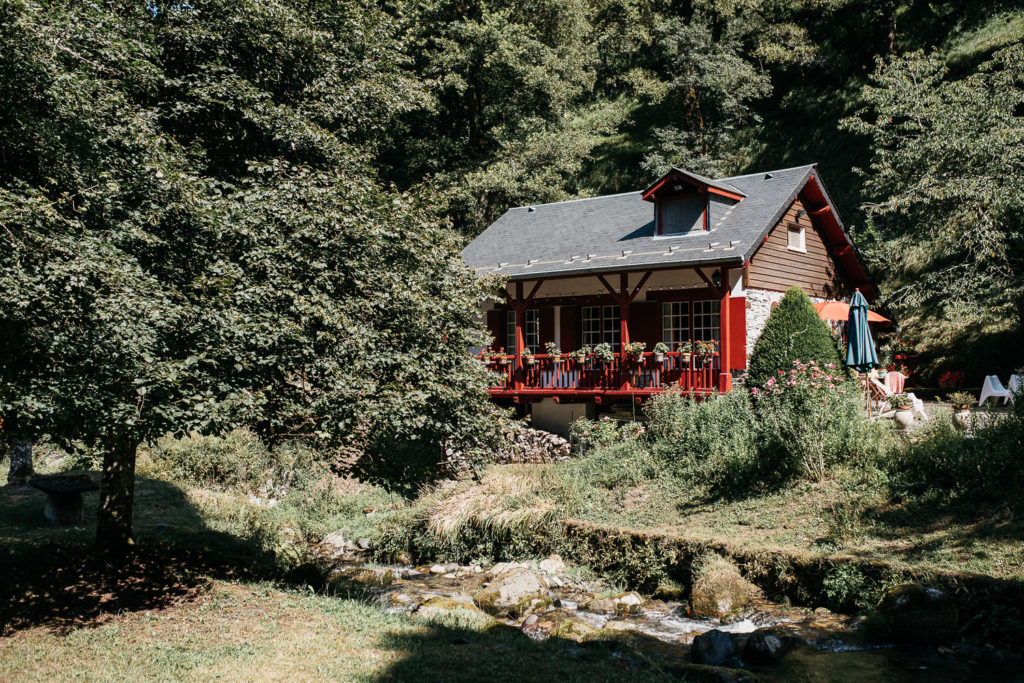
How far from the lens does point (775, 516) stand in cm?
1159

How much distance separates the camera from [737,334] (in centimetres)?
1677

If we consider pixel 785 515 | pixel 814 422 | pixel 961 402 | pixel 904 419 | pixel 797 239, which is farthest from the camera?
pixel 797 239

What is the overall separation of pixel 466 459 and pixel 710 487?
508cm

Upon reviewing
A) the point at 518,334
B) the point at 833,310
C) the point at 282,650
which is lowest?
the point at 282,650

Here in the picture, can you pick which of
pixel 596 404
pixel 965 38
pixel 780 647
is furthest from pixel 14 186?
pixel 965 38

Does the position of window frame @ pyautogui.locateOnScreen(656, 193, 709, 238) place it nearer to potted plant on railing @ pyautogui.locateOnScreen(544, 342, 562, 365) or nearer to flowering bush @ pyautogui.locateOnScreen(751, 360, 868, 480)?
potted plant on railing @ pyautogui.locateOnScreen(544, 342, 562, 365)

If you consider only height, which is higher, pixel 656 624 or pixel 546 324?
pixel 546 324

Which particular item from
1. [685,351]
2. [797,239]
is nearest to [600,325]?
[685,351]

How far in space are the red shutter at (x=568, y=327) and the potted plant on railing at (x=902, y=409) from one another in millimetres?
7617

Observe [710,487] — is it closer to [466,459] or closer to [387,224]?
[466,459]

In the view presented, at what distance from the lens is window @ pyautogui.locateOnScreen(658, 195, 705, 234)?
18.2m

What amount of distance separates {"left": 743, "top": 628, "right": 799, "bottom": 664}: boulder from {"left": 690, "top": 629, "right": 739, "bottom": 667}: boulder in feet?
0.53

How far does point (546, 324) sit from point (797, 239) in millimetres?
6757

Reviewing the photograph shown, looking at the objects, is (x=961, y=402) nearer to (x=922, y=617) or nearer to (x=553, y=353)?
Answer: (x=553, y=353)
